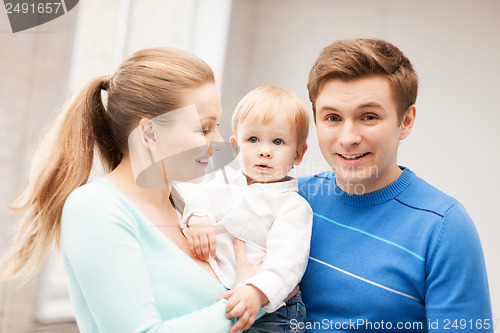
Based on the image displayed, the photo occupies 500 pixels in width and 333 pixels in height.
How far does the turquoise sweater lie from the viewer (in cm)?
98

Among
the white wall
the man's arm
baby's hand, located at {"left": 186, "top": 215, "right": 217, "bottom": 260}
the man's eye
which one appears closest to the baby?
baby's hand, located at {"left": 186, "top": 215, "right": 217, "bottom": 260}

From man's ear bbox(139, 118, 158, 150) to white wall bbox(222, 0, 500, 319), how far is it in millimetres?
1703

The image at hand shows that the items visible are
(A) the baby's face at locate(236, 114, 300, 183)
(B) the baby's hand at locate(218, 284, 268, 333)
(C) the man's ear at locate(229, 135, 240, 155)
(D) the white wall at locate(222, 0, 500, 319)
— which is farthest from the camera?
(D) the white wall at locate(222, 0, 500, 319)

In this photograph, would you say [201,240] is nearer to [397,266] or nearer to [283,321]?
[283,321]

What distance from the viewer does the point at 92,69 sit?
2203 millimetres

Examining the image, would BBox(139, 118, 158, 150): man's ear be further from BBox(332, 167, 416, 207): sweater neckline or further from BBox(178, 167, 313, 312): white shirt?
BBox(332, 167, 416, 207): sweater neckline

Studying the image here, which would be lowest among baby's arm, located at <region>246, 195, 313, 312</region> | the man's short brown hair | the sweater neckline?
baby's arm, located at <region>246, 195, 313, 312</region>

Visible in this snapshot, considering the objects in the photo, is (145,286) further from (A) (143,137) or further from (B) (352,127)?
(B) (352,127)

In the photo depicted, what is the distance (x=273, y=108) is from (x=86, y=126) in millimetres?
521

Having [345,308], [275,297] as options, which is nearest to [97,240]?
[275,297]

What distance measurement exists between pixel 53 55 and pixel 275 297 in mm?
1220

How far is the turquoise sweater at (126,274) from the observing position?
98cm

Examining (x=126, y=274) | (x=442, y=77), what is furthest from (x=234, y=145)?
(x=442, y=77)

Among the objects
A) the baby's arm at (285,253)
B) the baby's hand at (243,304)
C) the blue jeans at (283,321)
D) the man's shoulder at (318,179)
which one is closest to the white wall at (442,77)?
the man's shoulder at (318,179)
